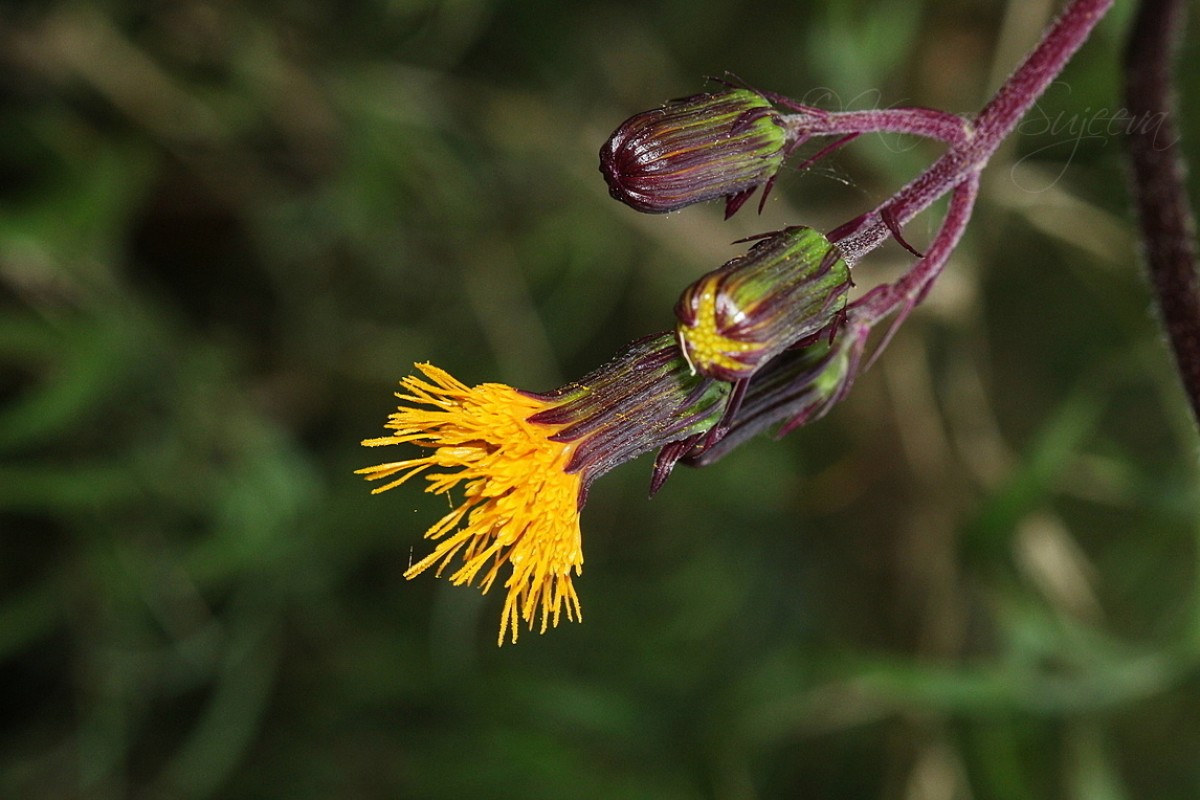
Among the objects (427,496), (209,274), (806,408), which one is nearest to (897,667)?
(806,408)

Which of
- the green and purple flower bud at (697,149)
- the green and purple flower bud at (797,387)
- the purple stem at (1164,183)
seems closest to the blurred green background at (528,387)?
the purple stem at (1164,183)

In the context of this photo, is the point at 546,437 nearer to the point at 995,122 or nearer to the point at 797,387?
the point at 797,387

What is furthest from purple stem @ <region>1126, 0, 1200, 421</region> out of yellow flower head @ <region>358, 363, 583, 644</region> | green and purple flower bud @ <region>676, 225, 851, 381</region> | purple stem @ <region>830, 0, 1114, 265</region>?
yellow flower head @ <region>358, 363, 583, 644</region>

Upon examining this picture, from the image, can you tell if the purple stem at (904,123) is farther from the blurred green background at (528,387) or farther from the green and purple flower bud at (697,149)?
the blurred green background at (528,387)

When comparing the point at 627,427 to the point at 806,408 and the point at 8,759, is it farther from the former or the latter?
the point at 8,759

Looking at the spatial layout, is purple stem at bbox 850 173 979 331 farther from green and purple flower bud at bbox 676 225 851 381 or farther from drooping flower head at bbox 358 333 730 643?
drooping flower head at bbox 358 333 730 643

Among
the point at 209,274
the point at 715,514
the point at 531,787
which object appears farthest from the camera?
the point at 715,514
